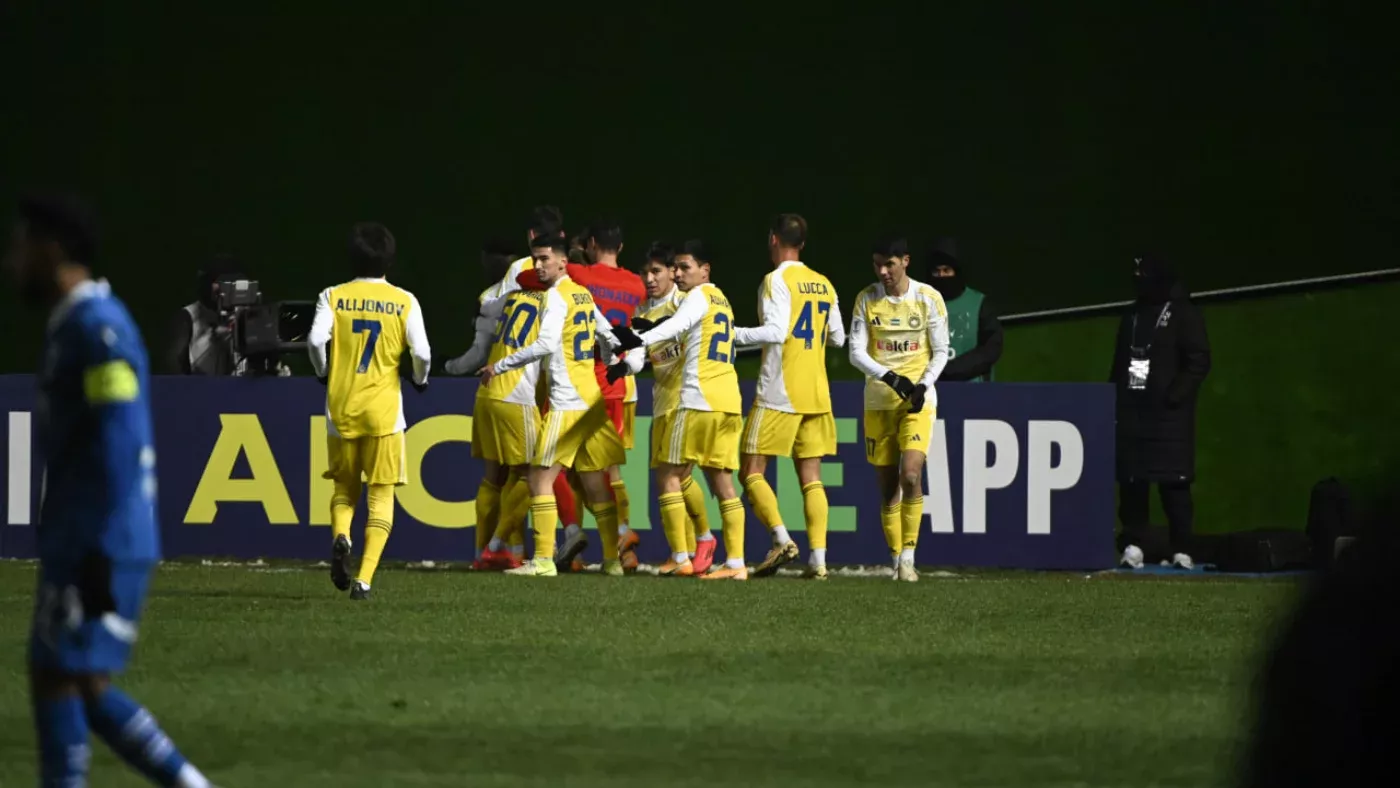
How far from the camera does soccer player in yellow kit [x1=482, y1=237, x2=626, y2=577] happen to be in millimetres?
11703

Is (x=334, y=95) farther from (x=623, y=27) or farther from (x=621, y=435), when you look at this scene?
(x=621, y=435)

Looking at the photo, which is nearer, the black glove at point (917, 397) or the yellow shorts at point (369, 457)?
the yellow shorts at point (369, 457)

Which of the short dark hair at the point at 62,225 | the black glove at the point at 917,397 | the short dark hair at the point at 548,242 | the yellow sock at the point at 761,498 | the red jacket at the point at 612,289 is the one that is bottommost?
the yellow sock at the point at 761,498

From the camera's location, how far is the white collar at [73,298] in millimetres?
4160

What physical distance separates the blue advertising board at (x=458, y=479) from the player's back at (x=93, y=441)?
28.5 ft

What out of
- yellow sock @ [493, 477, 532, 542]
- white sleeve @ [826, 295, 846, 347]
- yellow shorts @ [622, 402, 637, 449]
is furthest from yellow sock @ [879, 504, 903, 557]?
yellow sock @ [493, 477, 532, 542]

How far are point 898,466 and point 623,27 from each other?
29.3 ft

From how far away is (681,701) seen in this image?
22.0 ft

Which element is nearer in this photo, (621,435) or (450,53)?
(621,435)

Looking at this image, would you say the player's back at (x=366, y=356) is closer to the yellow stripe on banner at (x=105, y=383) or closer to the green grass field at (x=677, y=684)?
the green grass field at (x=677, y=684)

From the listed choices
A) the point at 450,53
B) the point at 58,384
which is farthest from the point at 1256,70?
the point at 58,384

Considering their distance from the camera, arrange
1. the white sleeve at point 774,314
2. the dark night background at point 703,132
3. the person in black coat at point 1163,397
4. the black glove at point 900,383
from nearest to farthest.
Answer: the black glove at point 900,383 → the white sleeve at point 774,314 → the person in black coat at point 1163,397 → the dark night background at point 703,132

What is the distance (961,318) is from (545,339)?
3.23 m

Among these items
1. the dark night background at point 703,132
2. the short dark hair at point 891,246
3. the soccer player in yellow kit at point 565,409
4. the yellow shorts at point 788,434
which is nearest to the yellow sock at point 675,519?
the soccer player in yellow kit at point 565,409
